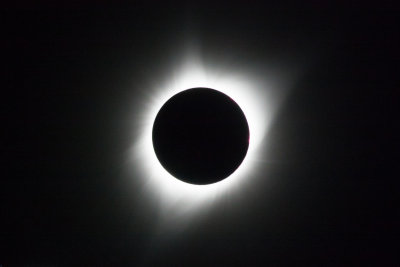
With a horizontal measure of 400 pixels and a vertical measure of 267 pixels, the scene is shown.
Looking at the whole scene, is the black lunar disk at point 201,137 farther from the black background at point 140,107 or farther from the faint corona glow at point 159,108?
the black background at point 140,107

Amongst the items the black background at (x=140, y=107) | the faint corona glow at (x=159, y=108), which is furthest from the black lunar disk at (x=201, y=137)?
the black background at (x=140, y=107)

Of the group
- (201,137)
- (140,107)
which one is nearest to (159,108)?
(140,107)

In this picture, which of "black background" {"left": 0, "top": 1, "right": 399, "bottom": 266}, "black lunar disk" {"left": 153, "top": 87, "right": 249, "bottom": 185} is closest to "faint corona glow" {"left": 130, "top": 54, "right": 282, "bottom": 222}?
"black background" {"left": 0, "top": 1, "right": 399, "bottom": 266}

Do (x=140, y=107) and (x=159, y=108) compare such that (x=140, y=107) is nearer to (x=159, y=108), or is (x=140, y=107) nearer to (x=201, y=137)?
(x=159, y=108)

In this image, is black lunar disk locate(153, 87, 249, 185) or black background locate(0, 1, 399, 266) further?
black background locate(0, 1, 399, 266)

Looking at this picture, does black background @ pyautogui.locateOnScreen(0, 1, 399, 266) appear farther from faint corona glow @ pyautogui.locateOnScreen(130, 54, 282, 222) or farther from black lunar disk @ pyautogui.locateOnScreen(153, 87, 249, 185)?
black lunar disk @ pyautogui.locateOnScreen(153, 87, 249, 185)
